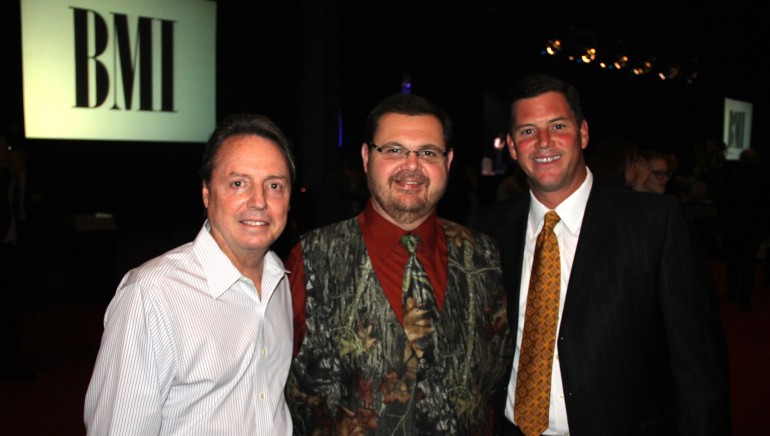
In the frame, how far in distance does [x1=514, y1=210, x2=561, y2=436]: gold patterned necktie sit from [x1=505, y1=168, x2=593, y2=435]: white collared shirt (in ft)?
0.10

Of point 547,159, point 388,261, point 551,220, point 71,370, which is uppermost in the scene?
point 547,159

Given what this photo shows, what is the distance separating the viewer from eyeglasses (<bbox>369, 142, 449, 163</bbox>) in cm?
175

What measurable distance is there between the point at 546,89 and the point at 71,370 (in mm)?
3905

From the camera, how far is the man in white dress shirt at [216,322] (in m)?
1.30

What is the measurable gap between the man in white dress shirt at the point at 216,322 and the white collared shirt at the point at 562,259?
696 millimetres

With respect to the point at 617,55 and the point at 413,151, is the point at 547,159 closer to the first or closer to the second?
the point at 413,151

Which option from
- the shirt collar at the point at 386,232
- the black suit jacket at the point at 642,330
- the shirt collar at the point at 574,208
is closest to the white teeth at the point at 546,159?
the shirt collar at the point at 574,208

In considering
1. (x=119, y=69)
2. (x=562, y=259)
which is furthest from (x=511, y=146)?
(x=119, y=69)

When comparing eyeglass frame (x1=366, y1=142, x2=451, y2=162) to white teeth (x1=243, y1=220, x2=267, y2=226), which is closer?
white teeth (x1=243, y1=220, x2=267, y2=226)

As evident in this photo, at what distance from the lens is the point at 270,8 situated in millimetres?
10070

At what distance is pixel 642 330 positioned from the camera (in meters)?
1.72

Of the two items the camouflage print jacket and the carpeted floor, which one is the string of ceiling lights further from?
the camouflage print jacket

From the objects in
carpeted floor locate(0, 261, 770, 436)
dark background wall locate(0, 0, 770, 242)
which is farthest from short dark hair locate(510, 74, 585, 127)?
dark background wall locate(0, 0, 770, 242)

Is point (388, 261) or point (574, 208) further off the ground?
point (574, 208)
